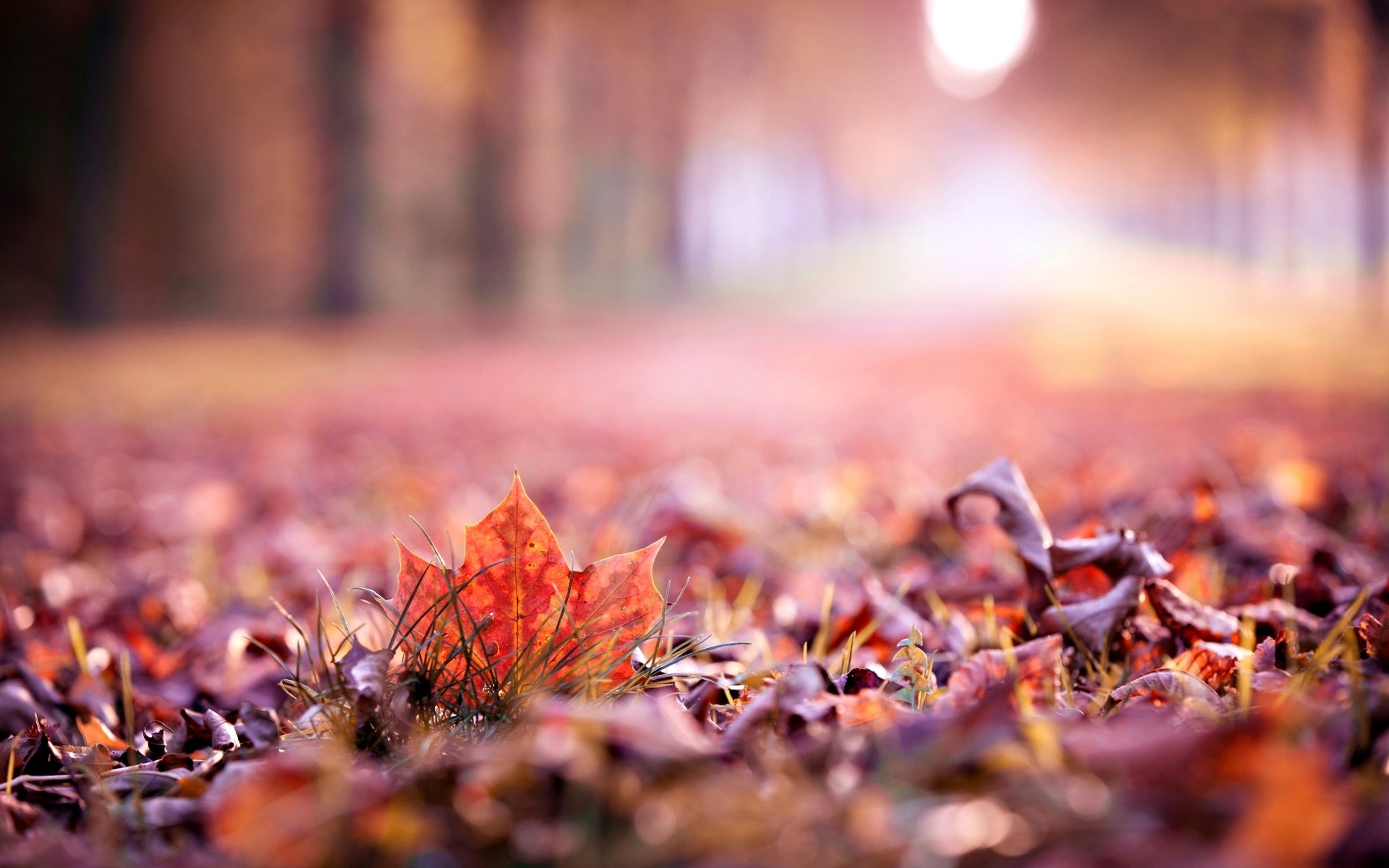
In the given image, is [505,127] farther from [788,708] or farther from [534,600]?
[788,708]

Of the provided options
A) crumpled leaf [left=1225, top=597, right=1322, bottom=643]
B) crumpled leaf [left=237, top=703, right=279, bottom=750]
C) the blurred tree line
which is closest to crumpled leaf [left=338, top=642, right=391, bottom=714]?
crumpled leaf [left=237, top=703, right=279, bottom=750]

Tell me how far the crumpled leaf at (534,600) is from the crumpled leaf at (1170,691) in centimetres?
59

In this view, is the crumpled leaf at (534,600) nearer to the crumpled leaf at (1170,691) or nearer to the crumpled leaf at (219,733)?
the crumpled leaf at (219,733)

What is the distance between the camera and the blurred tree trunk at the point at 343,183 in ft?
49.4

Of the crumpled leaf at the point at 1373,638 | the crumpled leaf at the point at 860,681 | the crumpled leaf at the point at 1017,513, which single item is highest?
the crumpled leaf at the point at 1017,513

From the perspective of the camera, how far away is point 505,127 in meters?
16.9

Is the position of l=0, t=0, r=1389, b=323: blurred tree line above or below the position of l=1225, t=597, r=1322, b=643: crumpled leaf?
above

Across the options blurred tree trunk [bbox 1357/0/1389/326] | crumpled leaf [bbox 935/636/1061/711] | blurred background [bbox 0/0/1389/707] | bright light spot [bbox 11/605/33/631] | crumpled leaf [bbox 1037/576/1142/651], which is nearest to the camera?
crumpled leaf [bbox 935/636/1061/711]

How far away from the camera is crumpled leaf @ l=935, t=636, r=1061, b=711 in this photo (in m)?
1.23

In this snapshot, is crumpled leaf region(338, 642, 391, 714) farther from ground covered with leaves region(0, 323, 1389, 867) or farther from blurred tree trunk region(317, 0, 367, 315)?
blurred tree trunk region(317, 0, 367, 315)

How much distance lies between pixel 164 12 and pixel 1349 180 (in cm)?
1915

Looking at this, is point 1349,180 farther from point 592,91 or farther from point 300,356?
point 300,356

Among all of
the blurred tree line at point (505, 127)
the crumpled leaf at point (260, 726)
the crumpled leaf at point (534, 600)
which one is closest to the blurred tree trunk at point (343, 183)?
the blurred tree line at point (505, 127)

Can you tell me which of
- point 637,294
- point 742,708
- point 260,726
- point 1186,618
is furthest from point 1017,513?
point 637,294
